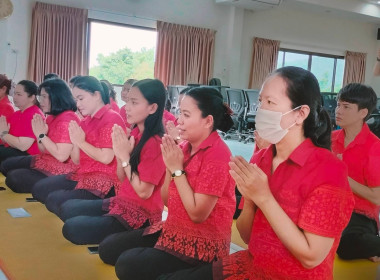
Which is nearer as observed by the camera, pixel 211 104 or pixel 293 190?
pixel 293 190

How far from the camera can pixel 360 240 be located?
248 cm

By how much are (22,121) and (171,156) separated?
248 cm

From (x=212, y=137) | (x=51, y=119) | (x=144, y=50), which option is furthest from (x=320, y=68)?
(x=212, y=137)

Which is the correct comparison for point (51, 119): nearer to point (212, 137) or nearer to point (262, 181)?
point (212, 137)

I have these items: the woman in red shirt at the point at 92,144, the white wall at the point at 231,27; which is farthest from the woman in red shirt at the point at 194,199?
the white wall at the point at 231,27

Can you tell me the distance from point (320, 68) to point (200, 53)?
13.9 ft

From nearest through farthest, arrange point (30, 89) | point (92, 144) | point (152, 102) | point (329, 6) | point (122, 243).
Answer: point (122, 243), point (152, 102), point (92, 144), point (30, 89), point (329, 6)

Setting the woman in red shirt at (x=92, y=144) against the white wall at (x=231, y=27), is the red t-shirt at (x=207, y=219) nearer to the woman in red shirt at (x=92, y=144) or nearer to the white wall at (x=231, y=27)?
the woman in red shirt at (x=92, y=144)

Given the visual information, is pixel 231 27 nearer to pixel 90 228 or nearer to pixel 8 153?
pixel 8 153

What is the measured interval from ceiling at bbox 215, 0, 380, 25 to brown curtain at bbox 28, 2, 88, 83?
3428 millimetres

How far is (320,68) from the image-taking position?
12320 mm

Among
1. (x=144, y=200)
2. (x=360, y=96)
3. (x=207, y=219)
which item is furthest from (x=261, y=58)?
(x=207, y=219)

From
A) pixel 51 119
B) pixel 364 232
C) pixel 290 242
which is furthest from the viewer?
pixel 51 119

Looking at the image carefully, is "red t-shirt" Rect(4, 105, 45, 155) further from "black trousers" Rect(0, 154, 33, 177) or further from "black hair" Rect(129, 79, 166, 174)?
"black hair" Rect(129, 79, 166, 174)
